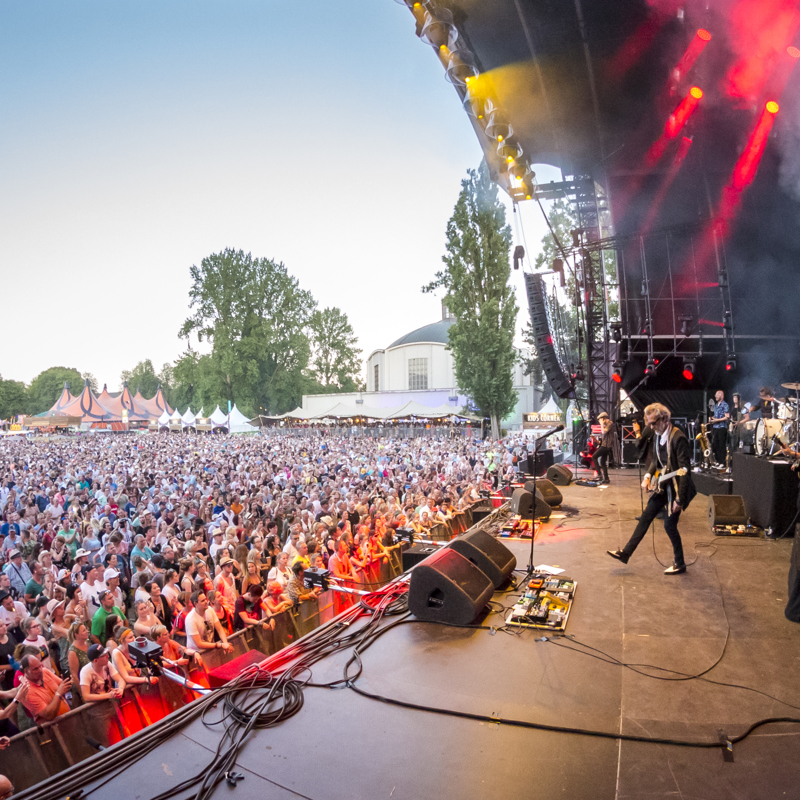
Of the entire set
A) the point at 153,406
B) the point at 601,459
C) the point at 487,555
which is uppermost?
the point at 153,406

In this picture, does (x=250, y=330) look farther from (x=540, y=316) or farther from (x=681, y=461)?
(x=681, y=461)

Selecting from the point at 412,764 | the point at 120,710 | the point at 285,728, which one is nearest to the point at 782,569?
the point at 412,764

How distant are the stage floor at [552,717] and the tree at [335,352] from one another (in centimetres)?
5757

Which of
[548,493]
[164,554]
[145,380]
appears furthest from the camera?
[145,380]

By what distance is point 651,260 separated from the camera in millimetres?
11602

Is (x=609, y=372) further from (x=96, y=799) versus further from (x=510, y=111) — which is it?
(x=96, y=799)

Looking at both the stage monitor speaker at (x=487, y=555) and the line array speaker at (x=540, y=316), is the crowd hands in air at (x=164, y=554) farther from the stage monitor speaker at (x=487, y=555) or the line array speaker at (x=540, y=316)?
the line array speaker at (x=540, y=316)

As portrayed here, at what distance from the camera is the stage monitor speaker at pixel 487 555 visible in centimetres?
411

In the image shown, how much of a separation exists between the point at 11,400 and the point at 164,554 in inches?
3564

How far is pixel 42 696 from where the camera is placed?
12.7ft

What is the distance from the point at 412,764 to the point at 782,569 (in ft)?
12.0

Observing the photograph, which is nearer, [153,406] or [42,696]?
[42,696]

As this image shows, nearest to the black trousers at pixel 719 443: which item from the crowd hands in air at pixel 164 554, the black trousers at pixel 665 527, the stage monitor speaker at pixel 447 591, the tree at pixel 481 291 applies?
the crowd hands in air at pixel 164 554

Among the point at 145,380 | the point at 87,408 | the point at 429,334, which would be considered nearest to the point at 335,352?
the point at 429,334
